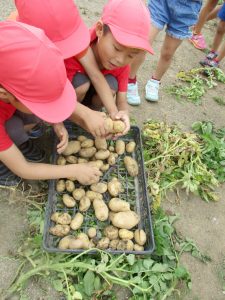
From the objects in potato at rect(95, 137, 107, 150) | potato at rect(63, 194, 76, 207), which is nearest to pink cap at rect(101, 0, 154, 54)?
potato at rect(95, 137, 107, 150)

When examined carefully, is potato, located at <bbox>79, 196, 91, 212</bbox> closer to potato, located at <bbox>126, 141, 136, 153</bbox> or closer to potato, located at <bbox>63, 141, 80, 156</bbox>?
potato, located at <bbox>63, 141, 80, 156</bbox>

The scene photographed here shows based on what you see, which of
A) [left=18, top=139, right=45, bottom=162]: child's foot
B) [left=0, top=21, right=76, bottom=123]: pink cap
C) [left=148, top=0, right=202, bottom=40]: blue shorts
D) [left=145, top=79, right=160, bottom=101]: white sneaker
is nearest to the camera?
[left=0, top=21, right=76, bottom=123]: pink cap

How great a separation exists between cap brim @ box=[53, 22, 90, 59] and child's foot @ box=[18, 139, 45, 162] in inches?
22.1

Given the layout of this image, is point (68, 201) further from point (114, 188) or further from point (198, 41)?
point (198, 41)

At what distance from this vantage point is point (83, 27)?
166cm

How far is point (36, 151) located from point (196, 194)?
924 millimetres

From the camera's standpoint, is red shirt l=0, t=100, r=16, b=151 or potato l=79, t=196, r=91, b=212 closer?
red shirt l=0, t=100, r=16, b=151

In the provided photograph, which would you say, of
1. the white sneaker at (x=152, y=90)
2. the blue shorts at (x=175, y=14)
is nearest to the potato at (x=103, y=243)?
the white sneaker at (x=152, y=90)

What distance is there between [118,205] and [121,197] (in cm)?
14

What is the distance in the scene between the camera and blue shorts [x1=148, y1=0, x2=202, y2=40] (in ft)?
7.36

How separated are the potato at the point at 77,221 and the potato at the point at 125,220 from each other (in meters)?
0.14

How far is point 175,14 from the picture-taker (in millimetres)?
2266

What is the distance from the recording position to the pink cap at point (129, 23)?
154 centimetres

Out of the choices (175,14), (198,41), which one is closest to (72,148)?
(175,14)
